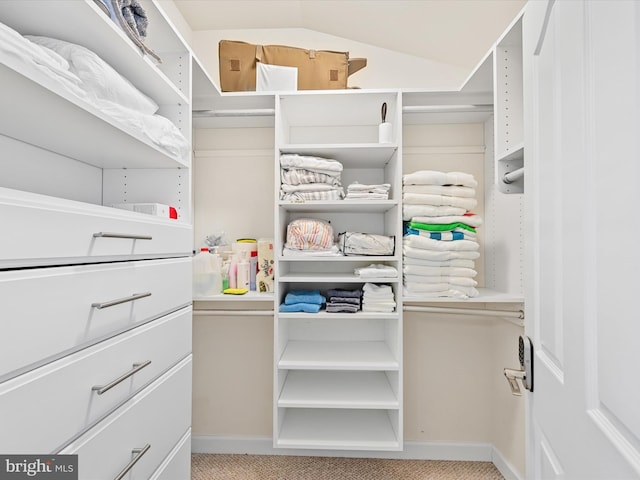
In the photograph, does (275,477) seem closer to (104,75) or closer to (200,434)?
(200,434)

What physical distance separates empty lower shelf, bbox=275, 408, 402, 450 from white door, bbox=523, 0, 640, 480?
1159mm

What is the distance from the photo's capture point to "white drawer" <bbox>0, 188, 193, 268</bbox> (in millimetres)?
582

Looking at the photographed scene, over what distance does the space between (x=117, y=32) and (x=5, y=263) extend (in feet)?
2.38

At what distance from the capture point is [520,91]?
4.55 feet

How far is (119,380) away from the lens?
833 millimetres

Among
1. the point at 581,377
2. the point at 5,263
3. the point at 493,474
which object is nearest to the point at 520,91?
the point at 581,377

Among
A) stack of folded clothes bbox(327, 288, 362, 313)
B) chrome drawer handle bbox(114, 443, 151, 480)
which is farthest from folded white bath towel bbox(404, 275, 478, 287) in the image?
chrome drawer handle bbox(114, 443, 151, 480)

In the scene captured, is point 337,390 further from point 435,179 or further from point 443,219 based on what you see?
point 435,179

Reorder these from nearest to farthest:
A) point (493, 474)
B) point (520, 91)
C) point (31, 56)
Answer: point (31, 56) → point (520, 91) → point (493, 474)

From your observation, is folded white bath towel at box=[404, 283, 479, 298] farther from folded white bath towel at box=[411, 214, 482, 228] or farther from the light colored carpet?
the light colored carpet

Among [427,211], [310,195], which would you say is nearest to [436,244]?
[427,211]

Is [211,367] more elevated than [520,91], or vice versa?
[520,91]

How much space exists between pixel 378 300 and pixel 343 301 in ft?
0.57

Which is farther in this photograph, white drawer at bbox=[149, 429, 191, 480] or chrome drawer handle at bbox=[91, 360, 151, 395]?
white drawer at bbox=[149, 429, 191, 480]
